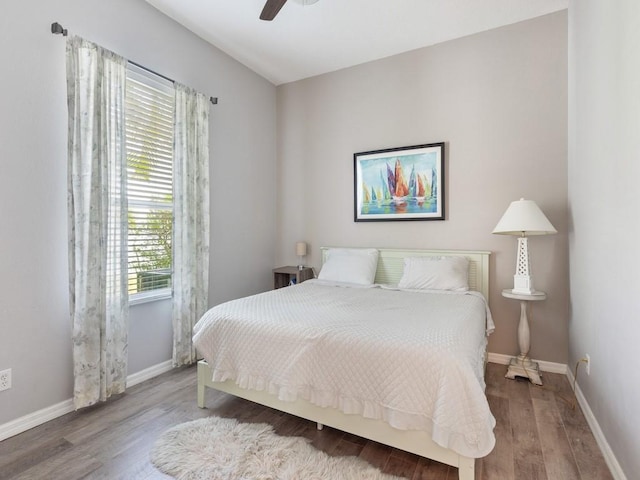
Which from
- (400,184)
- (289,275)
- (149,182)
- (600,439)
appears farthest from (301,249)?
(600,439)

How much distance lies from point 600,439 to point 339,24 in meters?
3.53

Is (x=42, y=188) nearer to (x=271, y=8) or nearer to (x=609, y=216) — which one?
(x=271, y=8)

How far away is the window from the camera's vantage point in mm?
2561

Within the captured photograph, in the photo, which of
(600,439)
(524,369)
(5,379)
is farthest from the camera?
(524,369)

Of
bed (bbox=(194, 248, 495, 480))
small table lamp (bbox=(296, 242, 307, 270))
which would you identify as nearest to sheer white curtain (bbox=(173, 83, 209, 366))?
bed (bbox=(194, 248, 495, 480))

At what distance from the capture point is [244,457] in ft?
5.41

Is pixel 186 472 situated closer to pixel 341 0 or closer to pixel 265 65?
pixel 341 0

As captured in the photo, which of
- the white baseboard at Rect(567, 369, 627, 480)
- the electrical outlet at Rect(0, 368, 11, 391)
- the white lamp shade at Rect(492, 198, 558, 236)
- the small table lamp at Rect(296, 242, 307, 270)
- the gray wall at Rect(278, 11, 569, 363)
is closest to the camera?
the white baseboard at Rect(567, 369, 627, 480)

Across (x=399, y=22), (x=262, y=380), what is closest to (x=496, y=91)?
(x=399, y=22)

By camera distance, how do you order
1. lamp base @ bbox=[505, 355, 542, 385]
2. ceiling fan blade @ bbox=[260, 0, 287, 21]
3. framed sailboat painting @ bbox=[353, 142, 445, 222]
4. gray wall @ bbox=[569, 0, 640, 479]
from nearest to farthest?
1. gray wall @ bbox=[569, 0, 640, 479]
2. ceiling fan blade @ bbox=[260, 0, 287, 21]
3. lamp base @ bbox=[505, 355, 542, 385]
4. framed sailboat painting @ bbox=[353, 142, 445, 222]

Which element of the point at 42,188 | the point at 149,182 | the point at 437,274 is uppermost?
the point at 149,182

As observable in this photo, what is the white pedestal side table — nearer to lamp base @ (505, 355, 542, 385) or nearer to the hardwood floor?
lamp base @ (505, 355, 542, 385)

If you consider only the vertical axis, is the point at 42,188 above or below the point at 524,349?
above

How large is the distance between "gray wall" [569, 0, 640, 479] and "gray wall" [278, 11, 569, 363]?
1.22 feet
